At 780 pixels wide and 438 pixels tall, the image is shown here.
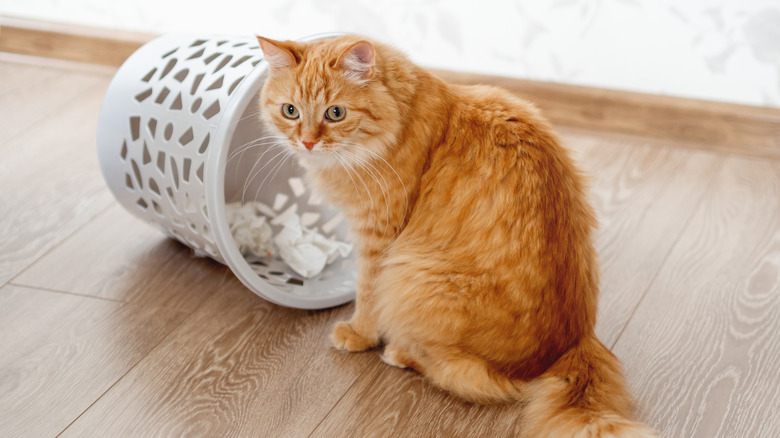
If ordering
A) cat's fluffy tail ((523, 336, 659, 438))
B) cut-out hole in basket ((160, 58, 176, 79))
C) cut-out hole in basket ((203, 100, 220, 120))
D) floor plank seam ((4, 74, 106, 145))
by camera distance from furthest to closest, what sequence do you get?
floor plank seam ((4, 74, 106, 145))
cut-out hole in basket ((160, 58, 176, 79))
cut-out hole in basket ((203, 100, 220, 120))
cat's fluffy tail ((523, 336, 659, 438))

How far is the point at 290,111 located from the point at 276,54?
11 centimetres

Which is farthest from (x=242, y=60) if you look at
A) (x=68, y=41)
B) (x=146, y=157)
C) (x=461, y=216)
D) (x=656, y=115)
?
(x=68, y=41)

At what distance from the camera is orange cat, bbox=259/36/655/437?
1377 millimetres

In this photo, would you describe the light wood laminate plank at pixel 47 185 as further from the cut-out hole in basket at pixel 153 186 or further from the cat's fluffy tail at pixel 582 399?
the cat's fluffy tail at pixel 582 399

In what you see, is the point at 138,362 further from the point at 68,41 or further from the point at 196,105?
the point at 68,41

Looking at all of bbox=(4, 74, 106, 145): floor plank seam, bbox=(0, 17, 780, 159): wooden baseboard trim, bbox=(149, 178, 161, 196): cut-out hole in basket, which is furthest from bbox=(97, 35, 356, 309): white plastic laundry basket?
bbox=(0, 17, 780, 159): wooden baseboard trim

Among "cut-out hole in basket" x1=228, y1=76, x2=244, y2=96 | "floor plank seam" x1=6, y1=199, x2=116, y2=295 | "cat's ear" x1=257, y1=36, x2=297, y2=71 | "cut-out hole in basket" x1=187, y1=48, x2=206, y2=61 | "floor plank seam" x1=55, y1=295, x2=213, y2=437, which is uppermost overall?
"cat's ear" x1=257, y1=36, x2=297, y2=71

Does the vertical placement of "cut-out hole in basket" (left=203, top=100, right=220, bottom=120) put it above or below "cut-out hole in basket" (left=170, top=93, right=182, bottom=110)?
above

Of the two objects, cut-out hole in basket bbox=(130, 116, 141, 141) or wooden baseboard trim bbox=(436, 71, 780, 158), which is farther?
wooden baseboard trim bbox=(436, 71, 780, 158)

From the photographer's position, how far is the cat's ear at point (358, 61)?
1339 mm

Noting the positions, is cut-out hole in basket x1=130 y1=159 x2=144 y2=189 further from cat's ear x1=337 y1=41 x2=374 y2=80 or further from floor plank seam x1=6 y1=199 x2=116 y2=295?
cat's ear x1=337 y1=41 x2=374 y2=80

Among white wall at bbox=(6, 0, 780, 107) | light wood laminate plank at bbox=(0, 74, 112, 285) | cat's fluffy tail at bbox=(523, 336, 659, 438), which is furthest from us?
white wall at bbox=(6, 0, 780, 107)

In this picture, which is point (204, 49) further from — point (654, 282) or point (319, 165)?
point (654, 282)

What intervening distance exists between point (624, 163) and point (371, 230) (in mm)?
1087
